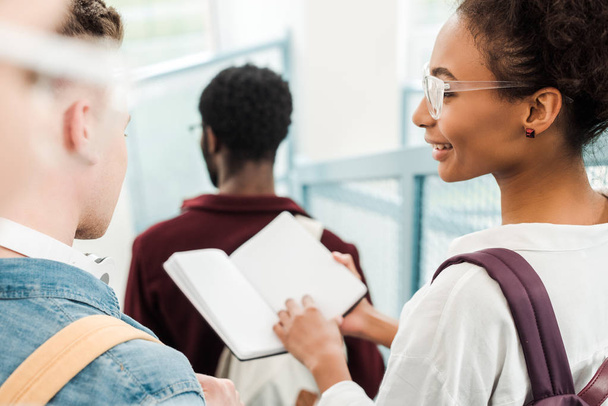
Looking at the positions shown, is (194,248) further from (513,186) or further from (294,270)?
(513,186)

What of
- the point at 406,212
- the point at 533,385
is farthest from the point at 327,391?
the point at 406,212

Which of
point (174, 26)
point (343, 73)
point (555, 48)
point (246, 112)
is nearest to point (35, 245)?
point (555, 48)

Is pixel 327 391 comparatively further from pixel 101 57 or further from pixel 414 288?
pixel 414 288

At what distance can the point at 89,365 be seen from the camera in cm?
42

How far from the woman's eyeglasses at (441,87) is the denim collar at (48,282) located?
1.55 feet

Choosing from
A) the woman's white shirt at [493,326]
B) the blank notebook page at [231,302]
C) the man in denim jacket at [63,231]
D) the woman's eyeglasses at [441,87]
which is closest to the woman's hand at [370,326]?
the blank notebook page at [231,302]

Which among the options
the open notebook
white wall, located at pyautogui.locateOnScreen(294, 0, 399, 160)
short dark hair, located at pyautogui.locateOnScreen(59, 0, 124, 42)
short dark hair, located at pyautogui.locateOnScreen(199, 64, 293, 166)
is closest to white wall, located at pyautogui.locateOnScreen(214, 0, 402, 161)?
white wall, located at pyautogui.locateOnScreen(294, 0, 399, 160)

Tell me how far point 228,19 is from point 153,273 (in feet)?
9.87

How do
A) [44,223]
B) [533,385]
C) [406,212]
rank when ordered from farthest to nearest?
[406,212]
[533,385]
[44,223]

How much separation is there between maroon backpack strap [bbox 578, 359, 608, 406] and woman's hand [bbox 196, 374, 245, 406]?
402 millimetres

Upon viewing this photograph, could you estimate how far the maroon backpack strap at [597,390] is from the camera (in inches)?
24.2

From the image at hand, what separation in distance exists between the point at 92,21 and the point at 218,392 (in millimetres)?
407

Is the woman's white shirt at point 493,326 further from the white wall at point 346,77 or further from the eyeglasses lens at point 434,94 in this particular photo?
the white wall at point 346,77

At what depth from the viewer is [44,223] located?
47 cm
